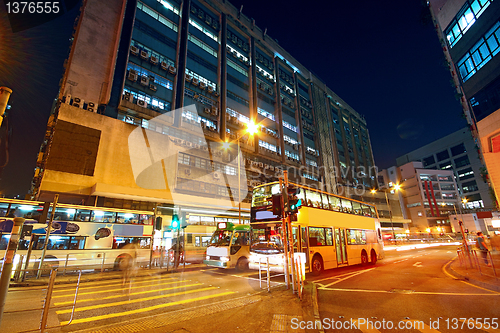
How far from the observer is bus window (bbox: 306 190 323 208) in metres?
12.6

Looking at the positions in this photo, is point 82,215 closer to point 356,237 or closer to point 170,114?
point 356,237

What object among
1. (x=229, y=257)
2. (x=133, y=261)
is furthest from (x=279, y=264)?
(x=133, y=261)

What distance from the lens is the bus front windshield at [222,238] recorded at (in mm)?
13977

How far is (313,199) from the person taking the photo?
42.2 feet

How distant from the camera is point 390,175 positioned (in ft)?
279

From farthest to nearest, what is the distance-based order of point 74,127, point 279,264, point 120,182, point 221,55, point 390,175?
point 390,175
point 221,55
point 120,182
point 74,127
point 279,264

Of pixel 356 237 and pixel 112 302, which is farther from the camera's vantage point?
pixel 356 237

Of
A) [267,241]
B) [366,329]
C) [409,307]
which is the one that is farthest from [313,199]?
[366,329]

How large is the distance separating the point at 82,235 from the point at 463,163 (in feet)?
345

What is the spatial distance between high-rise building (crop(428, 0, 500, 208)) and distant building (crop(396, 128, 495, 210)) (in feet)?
242

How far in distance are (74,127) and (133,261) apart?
1724 centimetres

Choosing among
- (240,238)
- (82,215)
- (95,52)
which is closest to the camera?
(82,215)

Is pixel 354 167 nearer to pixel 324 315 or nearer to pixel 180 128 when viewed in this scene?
pixel 180 128

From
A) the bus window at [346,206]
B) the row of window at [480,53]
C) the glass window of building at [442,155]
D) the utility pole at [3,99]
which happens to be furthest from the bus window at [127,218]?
the glass window of building at [442,155]
